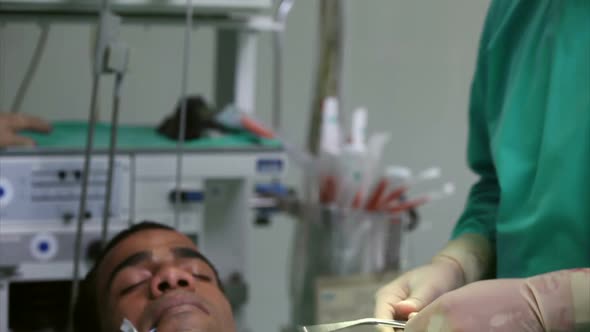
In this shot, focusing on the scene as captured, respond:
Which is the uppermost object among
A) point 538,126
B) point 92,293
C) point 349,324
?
point 538,126

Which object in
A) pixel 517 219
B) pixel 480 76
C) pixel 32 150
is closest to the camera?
pixel 517 219

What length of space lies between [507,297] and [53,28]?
184 cm

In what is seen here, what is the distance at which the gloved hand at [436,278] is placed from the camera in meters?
1.09

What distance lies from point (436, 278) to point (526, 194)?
0.60 ft

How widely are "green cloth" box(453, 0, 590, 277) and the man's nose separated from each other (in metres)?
0.51

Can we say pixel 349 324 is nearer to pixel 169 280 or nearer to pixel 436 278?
pixel 436 278

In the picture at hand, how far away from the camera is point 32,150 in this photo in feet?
4.83

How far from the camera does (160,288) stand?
1306 millimetres

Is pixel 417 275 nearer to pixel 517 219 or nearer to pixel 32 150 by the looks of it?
pixel 517 219

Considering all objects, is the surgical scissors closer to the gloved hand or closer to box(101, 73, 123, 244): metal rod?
the gloved hand

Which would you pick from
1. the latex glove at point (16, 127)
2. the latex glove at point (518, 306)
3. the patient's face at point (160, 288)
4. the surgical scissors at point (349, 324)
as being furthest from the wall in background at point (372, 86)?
the latex glove at point (518, 306)

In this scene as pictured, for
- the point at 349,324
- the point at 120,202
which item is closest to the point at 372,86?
the point at 120,202

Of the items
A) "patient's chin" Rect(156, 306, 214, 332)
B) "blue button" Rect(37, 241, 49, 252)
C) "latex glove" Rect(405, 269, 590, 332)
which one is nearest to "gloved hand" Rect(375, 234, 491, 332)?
"latex glove" Rect(405, 269, 590, 332)

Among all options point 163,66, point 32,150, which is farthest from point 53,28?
point 32,150
